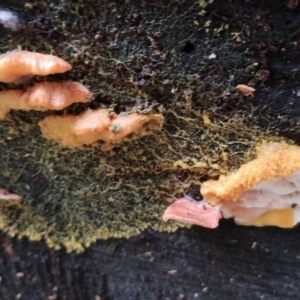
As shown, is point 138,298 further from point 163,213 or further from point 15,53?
point 15,53

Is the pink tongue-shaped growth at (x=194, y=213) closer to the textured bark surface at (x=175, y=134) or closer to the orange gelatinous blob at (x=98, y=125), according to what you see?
the textured bark surface at (x=175, y=134)

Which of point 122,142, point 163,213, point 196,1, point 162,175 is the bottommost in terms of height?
point 163,213

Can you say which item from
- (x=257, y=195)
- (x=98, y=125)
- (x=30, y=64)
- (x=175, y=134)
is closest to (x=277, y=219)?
(x=257, y=195)

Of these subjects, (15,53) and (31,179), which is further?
(31,179)

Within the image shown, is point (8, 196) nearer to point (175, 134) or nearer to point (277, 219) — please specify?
point (175, 134)

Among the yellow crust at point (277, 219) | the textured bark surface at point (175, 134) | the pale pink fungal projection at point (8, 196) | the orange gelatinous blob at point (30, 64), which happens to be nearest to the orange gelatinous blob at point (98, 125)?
the textured bark surface at point (175, 134)

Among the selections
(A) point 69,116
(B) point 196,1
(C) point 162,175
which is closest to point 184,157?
(C) point 162,175
